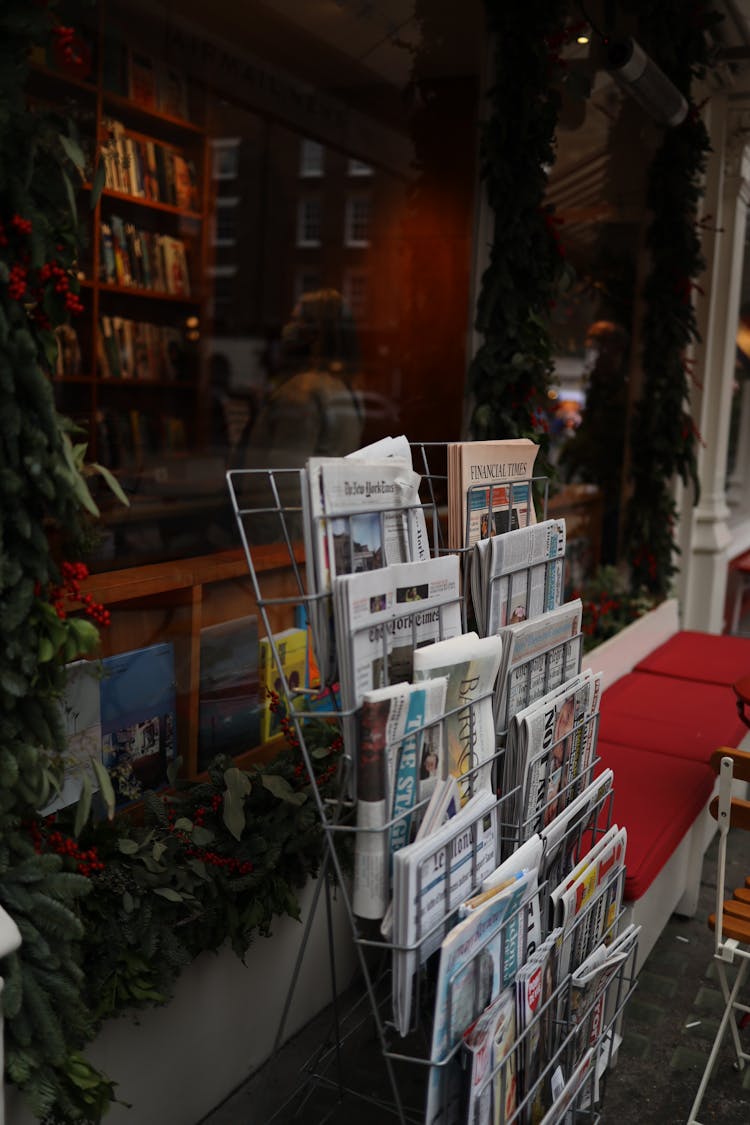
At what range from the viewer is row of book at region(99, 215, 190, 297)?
4.93m

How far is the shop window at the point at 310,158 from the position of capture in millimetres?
7293

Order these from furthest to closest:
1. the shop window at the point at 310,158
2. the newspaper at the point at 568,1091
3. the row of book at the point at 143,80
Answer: the shop window at the point at 310,158
the row of book at the point at 143,80
the newspaper at the point at 568,1091

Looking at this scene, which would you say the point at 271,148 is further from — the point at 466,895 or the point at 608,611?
the point at 466,895

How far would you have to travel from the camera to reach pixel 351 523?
1.69 meters

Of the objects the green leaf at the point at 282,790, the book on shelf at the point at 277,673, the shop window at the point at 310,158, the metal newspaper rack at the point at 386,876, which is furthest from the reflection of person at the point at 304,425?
the shop window at the point at 310,158

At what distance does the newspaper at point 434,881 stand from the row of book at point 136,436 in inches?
142

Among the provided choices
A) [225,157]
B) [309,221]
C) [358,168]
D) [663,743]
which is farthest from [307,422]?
[309,221]

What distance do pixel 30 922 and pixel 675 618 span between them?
445 centimetres

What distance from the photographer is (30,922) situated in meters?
1.66

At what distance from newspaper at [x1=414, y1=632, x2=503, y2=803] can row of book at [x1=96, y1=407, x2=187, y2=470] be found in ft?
11.5

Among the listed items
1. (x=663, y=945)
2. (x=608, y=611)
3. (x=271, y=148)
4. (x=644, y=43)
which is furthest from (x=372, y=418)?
(x=271, y=148)

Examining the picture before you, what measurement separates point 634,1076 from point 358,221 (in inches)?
224

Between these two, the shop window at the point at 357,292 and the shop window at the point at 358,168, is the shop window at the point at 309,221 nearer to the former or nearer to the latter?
the shop window at the point at 357,292

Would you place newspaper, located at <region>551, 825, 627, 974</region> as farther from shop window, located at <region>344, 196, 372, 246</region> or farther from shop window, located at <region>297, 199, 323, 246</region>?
shop window, located at <region>297, 199, 323, 246</region>
